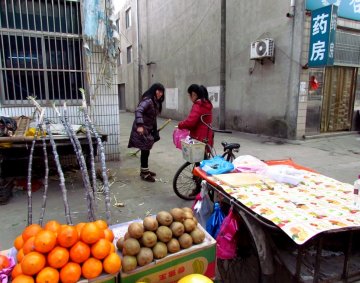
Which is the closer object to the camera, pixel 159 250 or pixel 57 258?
pixel 57 258

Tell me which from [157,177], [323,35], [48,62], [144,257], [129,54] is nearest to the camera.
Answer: [144,257]

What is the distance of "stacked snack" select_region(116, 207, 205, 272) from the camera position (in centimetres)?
156

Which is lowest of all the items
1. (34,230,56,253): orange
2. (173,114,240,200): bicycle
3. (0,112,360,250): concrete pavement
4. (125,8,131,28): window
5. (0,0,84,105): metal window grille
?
(0,112,360,250): concrete pavement

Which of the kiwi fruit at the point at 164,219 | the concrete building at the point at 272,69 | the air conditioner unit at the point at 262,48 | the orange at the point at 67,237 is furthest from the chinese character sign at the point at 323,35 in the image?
the orange at the point at 67,237

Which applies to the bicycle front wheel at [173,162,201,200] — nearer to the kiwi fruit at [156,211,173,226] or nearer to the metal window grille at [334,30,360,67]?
the kiwi fruit at [156,211,173,226]

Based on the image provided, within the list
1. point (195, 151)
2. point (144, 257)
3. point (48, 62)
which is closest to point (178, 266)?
point (144, 257)

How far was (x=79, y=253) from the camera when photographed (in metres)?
1.45

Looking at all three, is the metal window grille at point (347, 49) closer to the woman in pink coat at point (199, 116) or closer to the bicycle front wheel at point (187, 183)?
the woman in pink coat at point (199, 116)

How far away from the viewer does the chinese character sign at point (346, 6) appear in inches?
304

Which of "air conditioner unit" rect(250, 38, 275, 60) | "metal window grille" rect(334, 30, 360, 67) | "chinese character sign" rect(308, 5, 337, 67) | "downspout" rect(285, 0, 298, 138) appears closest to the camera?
"chinese character sign" rect(308, 5, 337, 67)

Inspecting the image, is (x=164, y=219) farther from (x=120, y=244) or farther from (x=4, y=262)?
(x=4, y=262)

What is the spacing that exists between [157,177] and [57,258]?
3.70 m

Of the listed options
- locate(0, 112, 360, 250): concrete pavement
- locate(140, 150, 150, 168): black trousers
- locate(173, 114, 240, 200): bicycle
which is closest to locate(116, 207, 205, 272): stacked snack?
locate(0, 112, 360, 250): concrete pavement

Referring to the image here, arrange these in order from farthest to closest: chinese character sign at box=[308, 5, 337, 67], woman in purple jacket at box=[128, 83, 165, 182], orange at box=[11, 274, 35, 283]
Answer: chinese character sign at box=[308, 5, 337, 67] → woman in purple jacket at box=[128, 83, 165, 182] → orange at box=[11, 274, 35, 283]
